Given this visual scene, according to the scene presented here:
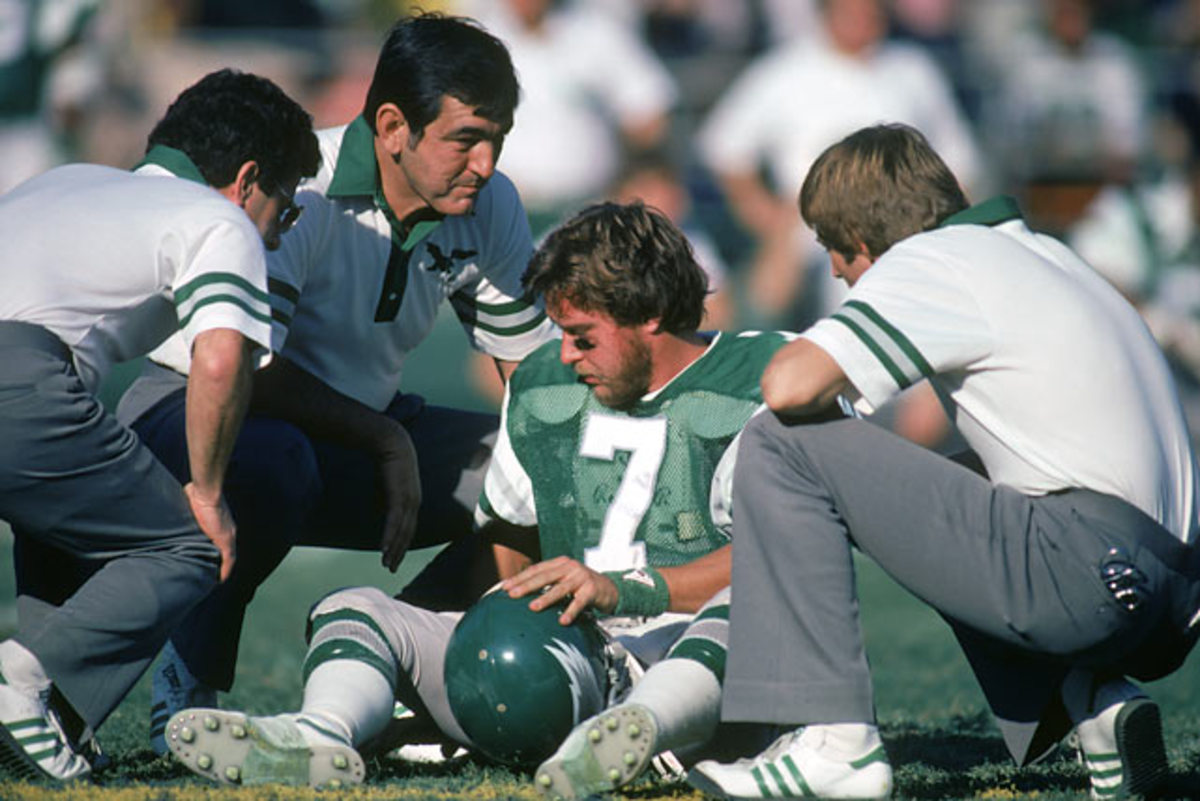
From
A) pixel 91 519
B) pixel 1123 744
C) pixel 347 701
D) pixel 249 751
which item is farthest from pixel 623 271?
pixel 1123 744

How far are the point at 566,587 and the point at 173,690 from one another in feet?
4.15

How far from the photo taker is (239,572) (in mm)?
4664

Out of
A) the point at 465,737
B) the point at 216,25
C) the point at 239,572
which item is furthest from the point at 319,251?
the point at 216,25

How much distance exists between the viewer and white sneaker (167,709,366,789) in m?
3.54

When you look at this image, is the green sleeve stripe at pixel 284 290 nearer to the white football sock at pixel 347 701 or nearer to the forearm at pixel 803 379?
the white football sock at pixel 347 701

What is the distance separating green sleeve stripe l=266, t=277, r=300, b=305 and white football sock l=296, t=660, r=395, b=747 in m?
1.27

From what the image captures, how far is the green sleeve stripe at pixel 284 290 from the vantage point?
4.76 m

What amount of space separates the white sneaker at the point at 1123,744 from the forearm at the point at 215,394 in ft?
6.48

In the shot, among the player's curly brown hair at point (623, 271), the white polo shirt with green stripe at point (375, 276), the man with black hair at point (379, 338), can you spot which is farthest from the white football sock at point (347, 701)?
the white polo shirt with green stripe at point (375, 276)

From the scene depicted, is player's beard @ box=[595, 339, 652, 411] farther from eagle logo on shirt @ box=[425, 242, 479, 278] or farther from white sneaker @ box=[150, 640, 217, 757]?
white sneaker @ box=[150, 640, 217, 757]

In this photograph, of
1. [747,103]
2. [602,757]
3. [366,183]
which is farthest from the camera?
[747,103]

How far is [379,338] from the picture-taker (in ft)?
17.0

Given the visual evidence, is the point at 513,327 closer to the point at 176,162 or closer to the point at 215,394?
the point at 176,162

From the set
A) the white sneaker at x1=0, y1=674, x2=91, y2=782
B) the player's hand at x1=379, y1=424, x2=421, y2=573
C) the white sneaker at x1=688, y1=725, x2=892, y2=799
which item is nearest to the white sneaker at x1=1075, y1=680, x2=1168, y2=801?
the white sneaker at x1=688, y1=725, x2=892, y2=799
